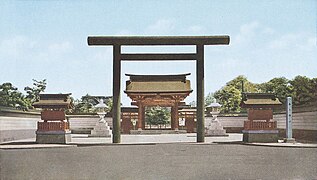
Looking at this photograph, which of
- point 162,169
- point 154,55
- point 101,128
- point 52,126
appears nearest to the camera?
point 162,169

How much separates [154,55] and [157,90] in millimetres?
16940

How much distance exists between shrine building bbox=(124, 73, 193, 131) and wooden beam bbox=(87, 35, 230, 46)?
16.5m

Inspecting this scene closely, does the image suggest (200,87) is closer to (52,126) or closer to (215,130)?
(52,126)

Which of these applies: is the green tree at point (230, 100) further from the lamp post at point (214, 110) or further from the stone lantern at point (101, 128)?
the stone lantern at point (101, 128)

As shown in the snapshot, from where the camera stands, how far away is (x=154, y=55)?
19.9m

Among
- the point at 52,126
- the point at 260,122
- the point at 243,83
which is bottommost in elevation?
the point at 52,126

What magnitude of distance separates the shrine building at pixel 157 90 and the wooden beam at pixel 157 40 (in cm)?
1647

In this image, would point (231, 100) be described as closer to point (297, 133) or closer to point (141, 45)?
point (297, 133)

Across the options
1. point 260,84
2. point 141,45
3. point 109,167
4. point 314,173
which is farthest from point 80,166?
point 260,84

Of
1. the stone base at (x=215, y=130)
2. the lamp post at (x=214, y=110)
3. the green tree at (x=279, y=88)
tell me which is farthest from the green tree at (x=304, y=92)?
the stone base at (x=215, y=130)

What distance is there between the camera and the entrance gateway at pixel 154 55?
63.4 ft

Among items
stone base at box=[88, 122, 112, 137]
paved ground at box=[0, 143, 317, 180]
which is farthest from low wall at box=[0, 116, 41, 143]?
paved ground at box=[0, 143, 317, 180]

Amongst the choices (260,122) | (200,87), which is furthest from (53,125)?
(260,122)

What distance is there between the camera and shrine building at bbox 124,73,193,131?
36.6m
